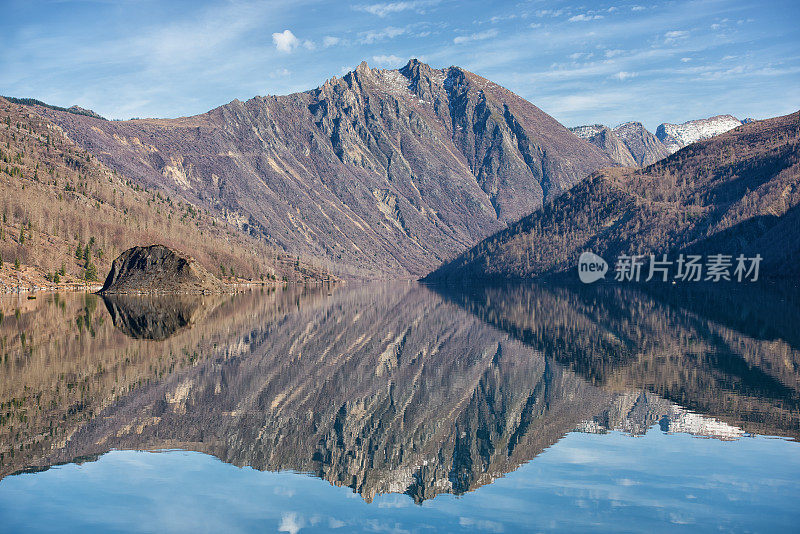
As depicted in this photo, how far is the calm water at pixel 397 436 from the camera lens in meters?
25.7

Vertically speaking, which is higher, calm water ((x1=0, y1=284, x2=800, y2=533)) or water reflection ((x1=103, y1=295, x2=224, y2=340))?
water reflection ((x1=103, y1=295, x2=224, y2=340))

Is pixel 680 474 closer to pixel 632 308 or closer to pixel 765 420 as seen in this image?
pixel 765 420

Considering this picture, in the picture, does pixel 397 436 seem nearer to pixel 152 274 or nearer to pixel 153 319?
pixel 153 319

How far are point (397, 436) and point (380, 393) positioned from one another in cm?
1088

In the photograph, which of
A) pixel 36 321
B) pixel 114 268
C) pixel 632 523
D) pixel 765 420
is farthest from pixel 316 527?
pixel 114 268

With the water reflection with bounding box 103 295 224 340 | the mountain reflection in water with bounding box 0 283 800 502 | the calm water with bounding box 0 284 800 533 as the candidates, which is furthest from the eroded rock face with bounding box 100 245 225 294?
the calm water with bounding box 0 284 800 533

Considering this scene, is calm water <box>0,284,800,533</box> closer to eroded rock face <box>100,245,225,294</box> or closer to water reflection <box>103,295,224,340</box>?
water reflection <box>103,295,224,340</box>

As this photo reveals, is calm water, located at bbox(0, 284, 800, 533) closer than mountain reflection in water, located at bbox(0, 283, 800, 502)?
Yes

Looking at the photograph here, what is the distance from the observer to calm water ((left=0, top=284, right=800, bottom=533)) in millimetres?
25656

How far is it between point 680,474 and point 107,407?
3020 centimetres

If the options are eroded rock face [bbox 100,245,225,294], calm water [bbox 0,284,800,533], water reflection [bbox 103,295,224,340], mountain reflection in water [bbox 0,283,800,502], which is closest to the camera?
calm water [bbox 0,284,800,533]

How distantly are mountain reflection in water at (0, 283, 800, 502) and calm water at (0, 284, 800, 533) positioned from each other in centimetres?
20

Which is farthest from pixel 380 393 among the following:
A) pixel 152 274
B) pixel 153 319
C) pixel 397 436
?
pixel 152 274

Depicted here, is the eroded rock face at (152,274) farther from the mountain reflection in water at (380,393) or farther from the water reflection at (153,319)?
the mountain reflection in water at (380,393)
